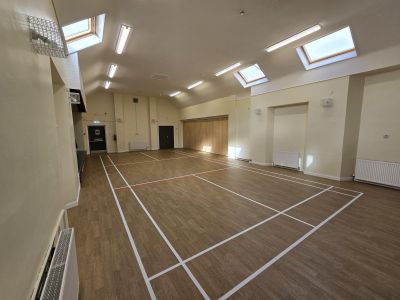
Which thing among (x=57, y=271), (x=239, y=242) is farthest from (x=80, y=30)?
(x=239, y=242)

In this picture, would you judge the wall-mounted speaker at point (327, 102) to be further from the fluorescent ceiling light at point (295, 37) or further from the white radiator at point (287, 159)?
the fluorescent ceiling light at point (295, 37)

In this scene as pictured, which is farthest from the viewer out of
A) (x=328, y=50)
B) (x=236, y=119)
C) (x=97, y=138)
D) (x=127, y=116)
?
(x=127, y=116)

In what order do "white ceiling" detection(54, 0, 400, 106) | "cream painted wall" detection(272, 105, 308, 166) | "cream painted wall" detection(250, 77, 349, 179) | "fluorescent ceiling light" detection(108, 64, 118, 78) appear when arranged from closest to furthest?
1. "white ceiling" detection(54, 0, 400, 106)
2. "cream painted wall" detection(250, 77, 349, 179)
3. "cream painted wall" detection(272, 105, 308, 166)
4. "fluorescent ceiling light" detection(108, 64, 118, 78)

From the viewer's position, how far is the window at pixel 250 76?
6.72 meters

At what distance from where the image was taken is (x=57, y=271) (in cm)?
114

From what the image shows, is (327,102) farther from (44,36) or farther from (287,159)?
(44,36)

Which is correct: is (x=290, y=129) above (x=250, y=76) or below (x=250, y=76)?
below

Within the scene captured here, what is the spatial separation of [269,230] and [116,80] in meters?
8.75

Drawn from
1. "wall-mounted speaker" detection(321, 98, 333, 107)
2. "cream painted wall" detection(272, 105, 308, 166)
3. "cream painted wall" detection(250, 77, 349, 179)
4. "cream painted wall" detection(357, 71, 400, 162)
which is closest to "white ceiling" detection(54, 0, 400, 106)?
"cream painted wall" detection(250, 77, 349, 179)

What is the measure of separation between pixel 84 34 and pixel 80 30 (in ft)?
0.34

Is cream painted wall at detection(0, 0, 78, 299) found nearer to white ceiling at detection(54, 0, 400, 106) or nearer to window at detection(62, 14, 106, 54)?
white ceiling at detection(54, 0, 400, 106)

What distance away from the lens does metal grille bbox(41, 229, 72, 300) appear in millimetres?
971

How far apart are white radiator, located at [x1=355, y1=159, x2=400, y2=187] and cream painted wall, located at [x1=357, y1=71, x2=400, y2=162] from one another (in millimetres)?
157

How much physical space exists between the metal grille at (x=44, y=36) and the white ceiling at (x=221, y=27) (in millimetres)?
1580
